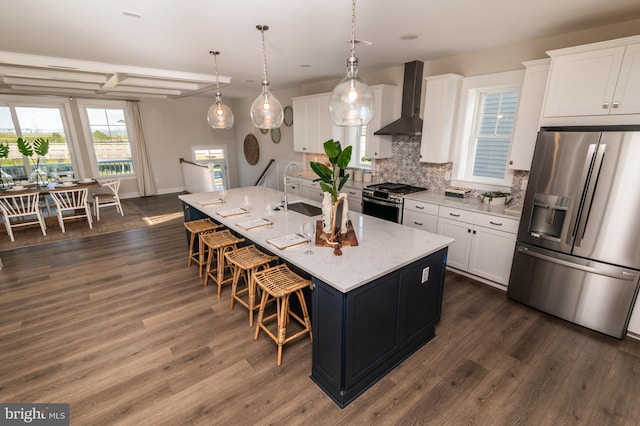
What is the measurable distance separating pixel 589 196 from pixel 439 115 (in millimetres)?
1872

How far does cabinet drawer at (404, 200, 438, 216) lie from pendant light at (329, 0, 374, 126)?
2.00 meters

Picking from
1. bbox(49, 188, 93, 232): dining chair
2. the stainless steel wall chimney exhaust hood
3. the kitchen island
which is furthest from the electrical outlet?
bbox(49, 188, 93, 232): dining chair

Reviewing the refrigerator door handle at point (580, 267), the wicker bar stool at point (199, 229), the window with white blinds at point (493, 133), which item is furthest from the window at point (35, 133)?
the refrigerator door handle at point (580, 267)

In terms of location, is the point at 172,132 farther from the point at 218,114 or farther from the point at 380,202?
the point at 380,202

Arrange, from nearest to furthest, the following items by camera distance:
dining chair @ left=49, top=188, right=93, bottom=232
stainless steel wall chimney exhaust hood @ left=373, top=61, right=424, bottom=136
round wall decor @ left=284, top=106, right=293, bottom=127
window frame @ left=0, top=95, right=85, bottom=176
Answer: stainless steel wall chimney exhaust hood @ left=373, top=61, right=424, bottom=136
dining chair @ left=49, top=188, right=93, bottom=232
window frame @ left=0, top=95, right=85, bottom=176
round wall decor @ left=284, top=106, right=293, bottom=127

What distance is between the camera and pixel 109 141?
7.44 meters

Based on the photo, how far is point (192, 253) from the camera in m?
3.80

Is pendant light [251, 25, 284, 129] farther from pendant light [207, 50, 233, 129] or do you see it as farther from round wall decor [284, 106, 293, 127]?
round wall decor [284, 106, 293, 127]

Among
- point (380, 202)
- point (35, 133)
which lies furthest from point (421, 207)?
point (35, 133)

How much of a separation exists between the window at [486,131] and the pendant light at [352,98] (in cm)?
232

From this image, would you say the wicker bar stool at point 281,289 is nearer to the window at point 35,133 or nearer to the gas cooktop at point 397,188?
the gas cooktop at point 397,188

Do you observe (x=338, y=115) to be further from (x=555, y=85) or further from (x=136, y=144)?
(x=136, y=144)

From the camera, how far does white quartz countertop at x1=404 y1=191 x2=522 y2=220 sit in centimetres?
307

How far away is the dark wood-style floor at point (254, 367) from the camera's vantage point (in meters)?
1.83
